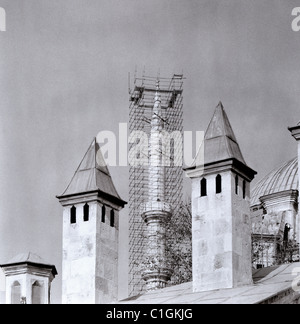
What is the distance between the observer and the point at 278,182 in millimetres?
41188

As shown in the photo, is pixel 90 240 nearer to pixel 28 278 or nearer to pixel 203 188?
pixel 28 278

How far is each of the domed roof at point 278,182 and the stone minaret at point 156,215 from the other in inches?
163

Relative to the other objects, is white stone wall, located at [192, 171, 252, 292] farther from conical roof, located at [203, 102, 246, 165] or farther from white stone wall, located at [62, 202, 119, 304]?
white stone wall, located at [62, 202, 119, 304]

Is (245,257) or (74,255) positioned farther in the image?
(74,255)

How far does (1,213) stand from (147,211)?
27.5 meters

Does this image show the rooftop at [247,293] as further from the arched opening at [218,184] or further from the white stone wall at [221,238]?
the arched opening at [218,184]

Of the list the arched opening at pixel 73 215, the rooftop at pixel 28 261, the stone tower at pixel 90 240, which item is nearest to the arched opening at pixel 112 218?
the stone tower at pixel 90 240

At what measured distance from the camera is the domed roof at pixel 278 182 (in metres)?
40.5

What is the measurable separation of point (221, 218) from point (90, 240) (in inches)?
125

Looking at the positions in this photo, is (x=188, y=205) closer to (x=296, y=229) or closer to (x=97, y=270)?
(x=296, y=229)

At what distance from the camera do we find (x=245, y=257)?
18.8 metres
